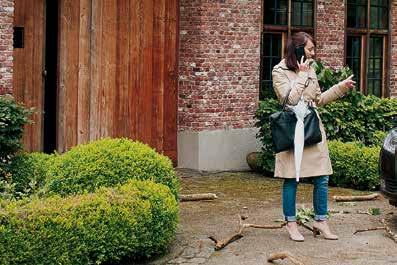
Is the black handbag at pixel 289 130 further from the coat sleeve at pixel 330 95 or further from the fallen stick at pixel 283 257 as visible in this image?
the fallen stick at pixel 283 257

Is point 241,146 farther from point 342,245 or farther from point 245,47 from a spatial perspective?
point 342,245

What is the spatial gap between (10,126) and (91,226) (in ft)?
12.9

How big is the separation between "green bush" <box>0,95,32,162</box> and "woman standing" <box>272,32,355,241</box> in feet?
12.0

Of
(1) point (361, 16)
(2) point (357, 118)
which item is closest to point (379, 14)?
(1) point (361, 16)

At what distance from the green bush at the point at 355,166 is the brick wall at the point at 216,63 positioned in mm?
1927

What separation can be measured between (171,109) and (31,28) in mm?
2695

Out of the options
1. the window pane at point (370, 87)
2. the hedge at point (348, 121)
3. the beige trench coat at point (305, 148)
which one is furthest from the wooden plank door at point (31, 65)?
the window pane at point (370, 87)

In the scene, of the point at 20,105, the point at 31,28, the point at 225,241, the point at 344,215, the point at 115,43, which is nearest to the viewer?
the point at 225,241

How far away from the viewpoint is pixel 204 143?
13.7 metres

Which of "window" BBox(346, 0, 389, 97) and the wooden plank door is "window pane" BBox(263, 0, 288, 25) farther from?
the wooden plank door

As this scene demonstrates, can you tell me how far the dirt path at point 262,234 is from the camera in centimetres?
788

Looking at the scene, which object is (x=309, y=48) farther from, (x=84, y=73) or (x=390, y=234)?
(x=84, y=73)

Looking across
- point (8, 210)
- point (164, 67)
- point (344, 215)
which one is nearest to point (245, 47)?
point (164, 67)

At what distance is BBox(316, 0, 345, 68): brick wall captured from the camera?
15.4 m
